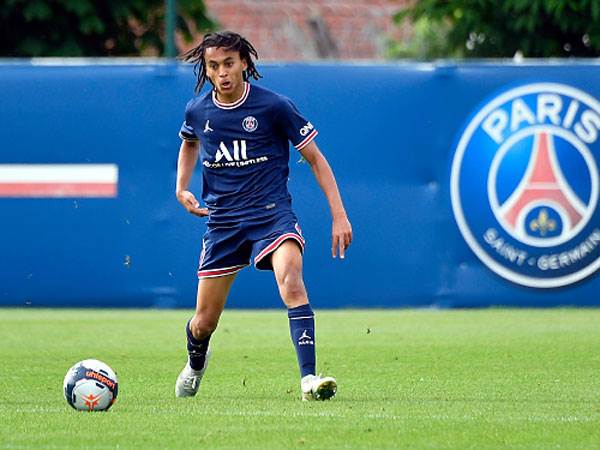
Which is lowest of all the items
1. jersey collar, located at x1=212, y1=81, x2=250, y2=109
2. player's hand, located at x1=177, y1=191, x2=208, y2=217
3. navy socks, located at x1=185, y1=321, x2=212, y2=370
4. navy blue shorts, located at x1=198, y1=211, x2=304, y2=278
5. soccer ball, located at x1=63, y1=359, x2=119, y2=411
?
navy socks, located at x1=185, y1=321, x2=212, y2=370

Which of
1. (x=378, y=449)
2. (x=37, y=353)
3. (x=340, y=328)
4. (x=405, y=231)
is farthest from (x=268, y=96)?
(x=405, y=231)

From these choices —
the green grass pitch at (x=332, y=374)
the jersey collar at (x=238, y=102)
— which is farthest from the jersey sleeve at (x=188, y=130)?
the green grass pitch at (x=332, y=374)

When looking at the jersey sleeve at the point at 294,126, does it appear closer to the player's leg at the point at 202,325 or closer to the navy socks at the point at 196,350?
the player's leg at the point at 202,325

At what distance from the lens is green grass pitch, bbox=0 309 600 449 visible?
727cm

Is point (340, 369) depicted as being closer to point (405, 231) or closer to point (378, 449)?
point (378, 449)

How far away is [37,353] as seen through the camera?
11969mm

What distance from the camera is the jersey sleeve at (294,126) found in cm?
888

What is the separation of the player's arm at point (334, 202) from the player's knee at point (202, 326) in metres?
0.85

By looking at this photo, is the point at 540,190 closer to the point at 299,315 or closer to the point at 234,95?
the point at 234,95

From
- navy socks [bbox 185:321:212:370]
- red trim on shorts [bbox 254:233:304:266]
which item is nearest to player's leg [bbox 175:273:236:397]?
navy socks [bbox 185:321:212:370]

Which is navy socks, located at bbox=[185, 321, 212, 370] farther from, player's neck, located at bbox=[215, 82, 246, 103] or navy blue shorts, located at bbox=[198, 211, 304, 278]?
player's neck, located at bbox=[215, 82, 246, 103]

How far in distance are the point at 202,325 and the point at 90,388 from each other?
1043mm

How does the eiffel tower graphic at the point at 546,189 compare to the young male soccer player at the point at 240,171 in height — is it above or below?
below

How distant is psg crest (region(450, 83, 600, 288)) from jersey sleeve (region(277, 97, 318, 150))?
6951 mm
